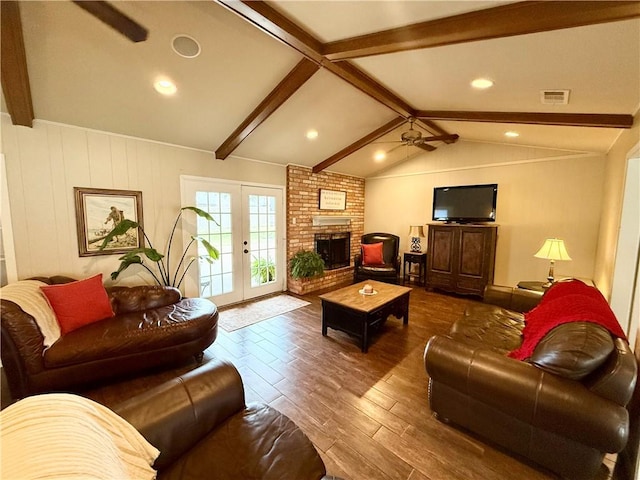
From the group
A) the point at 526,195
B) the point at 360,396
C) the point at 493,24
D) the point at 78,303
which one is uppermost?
the point at 493,24

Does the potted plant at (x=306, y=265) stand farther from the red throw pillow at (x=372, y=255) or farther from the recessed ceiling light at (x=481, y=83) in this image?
the recessed ceiling light at (x=481, y=83)

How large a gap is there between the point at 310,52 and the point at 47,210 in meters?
3.15

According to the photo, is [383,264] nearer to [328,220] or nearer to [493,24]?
[328,220]

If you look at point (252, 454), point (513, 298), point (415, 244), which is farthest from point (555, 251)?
point (252, 454)

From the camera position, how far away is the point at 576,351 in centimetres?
141

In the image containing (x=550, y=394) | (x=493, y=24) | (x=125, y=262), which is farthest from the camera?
(x=125, y=262)

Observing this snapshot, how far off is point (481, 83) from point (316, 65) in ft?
5.10

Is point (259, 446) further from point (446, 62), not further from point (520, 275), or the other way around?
point (520, 275)

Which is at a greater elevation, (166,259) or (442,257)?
(166,259)

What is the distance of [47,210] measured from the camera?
2773 millimetres

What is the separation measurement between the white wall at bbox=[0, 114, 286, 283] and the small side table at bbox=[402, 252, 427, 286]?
4438 mm

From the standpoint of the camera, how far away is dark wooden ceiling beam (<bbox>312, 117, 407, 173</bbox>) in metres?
4.12

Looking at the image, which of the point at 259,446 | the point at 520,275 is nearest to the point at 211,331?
the point at 259,446

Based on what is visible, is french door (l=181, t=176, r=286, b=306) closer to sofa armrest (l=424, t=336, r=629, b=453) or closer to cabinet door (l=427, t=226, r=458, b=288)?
cabinet door (l=427, t=226, r=458, b=288)
